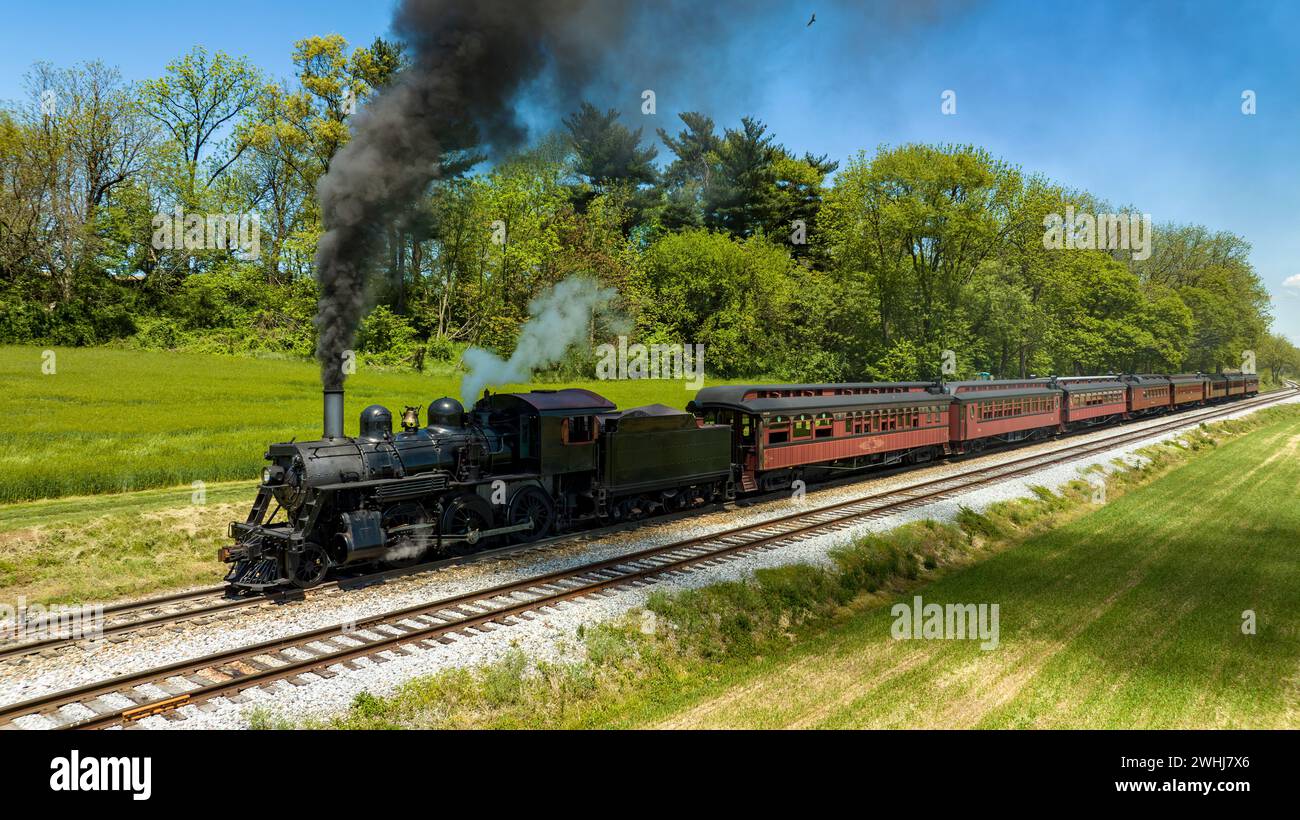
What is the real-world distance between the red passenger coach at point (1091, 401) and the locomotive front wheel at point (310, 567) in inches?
1456

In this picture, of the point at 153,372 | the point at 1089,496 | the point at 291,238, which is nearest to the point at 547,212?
the point at 291,238

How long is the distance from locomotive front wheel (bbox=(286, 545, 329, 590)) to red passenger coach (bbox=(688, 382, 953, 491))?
1177 cm

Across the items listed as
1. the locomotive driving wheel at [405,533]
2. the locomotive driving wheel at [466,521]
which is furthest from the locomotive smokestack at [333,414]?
the locomotive driving wheel at [466,521]

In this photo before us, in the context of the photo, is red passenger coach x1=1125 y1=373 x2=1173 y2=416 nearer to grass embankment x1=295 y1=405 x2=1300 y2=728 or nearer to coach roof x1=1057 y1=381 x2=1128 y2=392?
coach roof x1=1057 y1=381 x2=1128 y2=392

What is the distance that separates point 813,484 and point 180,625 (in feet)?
60.4

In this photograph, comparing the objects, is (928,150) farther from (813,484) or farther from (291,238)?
(291,238)

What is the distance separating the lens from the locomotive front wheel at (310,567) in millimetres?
12625

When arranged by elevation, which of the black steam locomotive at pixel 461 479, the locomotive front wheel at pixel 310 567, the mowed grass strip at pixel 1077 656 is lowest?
the mowed grass strip at pixel 1077 656

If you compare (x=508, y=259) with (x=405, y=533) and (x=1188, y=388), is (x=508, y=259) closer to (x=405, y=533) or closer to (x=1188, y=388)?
(x=405, y=533)

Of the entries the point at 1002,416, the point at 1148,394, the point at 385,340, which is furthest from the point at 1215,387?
the point at 385,340

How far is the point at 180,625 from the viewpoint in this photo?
11211 millimetres

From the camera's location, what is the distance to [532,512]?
640 inches

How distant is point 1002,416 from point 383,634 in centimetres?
2953

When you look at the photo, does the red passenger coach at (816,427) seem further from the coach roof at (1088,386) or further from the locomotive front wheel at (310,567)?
the coach roof at (1088,386)
